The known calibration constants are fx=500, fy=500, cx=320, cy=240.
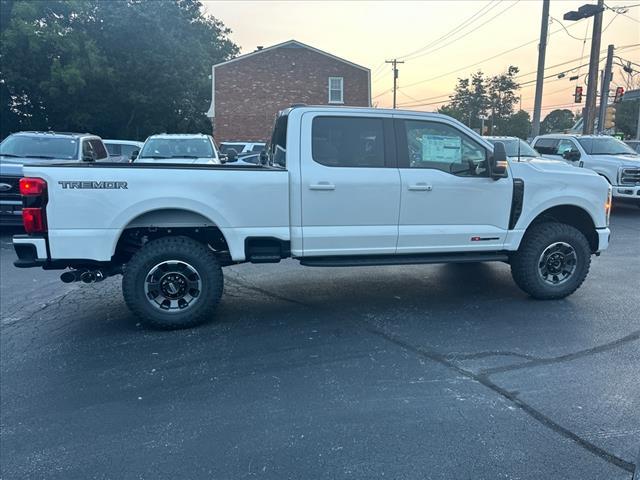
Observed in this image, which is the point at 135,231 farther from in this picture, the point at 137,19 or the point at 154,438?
the point at 137,19

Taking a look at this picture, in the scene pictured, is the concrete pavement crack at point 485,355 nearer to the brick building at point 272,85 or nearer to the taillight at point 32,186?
the taillight at point 32,186

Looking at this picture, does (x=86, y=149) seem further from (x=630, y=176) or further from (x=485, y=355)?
(x=630, y=176)

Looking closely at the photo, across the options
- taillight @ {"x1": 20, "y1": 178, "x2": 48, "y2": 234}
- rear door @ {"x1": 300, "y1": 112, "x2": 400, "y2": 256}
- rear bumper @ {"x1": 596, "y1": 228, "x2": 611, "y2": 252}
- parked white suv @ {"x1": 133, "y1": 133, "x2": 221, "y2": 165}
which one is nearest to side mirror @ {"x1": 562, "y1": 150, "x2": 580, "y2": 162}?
rear bumper @ {"x1": 596, "y1": 228, "x2": 611, "y2": 252}

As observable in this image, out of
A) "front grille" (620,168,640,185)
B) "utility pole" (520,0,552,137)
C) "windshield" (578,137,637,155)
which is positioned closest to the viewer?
"front grille" (620,168,640,185)

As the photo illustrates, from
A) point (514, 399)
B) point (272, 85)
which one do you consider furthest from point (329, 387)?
point (272, 85)

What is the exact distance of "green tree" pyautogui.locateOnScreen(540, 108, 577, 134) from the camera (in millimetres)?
65688

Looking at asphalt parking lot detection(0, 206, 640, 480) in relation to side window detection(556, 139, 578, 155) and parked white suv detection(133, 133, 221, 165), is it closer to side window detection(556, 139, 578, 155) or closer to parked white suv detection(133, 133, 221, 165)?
parked white suv detection(133, 133, 221, 165)

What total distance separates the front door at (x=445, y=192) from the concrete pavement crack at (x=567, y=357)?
5.02ft

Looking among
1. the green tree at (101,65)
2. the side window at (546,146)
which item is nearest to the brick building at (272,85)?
the green tree at (101,65)

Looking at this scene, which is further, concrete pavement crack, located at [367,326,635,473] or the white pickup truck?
the white pickup truck

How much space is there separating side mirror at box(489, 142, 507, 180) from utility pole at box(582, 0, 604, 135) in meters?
17.1

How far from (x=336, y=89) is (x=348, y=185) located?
27752mm

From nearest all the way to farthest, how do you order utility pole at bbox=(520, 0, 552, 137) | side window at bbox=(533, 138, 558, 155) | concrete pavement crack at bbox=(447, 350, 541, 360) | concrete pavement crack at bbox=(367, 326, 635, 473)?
concrete pavement crack at bbox=(367, 326, 635, 473)
concrete pavement crack at bbox=(447, 350, 541, 360)
side window at bbox=(533, 138, 558, 155)
utility pole at bbox=(520, 0, 552, 137)

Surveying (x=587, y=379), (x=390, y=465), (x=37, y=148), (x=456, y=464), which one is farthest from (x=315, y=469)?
(x=37, y=148)
